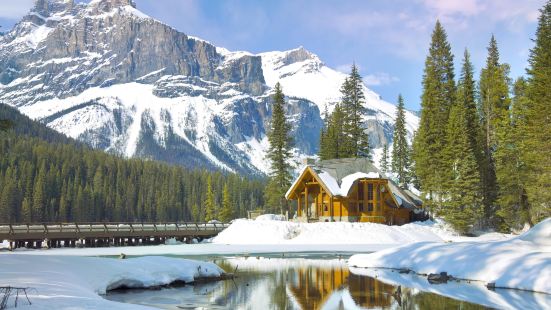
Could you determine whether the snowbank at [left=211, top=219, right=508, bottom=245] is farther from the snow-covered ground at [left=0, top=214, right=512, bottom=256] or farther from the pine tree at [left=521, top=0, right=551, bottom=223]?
the pine tree at [left=521, top=0, right=551, bottom=223]

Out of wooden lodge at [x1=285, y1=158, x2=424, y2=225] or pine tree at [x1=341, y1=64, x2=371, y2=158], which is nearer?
wooden lodge at [x1=285, y1=158, x2=424, y2=225]

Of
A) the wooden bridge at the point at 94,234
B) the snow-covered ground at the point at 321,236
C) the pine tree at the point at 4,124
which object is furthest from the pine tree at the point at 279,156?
the pine tree at the point at 4,124

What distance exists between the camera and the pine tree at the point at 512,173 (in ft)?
146

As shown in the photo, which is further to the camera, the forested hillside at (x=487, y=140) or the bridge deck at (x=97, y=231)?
the bridge deck at (x=97, y=231)

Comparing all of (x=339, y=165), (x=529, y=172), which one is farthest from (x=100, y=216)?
(x=529, y=172)

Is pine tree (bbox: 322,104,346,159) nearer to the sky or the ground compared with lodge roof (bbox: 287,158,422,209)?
nearer to the sky

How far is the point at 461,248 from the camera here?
80.1ft

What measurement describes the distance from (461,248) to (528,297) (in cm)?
686

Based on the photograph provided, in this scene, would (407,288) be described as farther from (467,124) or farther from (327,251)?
(467,124)

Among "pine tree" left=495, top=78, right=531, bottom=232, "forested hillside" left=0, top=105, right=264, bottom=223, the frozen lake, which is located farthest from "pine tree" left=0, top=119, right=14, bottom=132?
"forested hillside" left=0, top=105, right=264, bottom=223

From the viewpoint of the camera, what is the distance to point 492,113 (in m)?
53.5

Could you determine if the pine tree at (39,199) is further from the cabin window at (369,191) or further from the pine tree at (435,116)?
the pine tree at (435,116)

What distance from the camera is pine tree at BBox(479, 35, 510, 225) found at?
2021 inches

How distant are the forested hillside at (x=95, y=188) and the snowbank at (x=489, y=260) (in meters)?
52.9
